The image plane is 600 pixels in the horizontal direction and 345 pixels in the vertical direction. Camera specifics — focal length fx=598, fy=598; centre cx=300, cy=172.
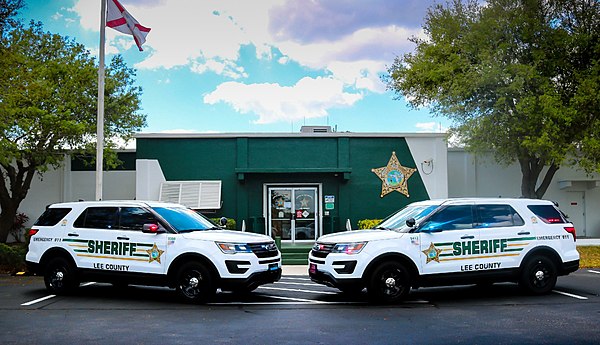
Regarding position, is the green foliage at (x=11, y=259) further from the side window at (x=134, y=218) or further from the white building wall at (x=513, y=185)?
the white building wall at (x=513, y=185)

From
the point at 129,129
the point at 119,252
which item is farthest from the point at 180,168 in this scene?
the point at 119,252

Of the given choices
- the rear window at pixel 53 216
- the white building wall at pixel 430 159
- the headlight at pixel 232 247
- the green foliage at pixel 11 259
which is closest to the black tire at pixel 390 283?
the headlight at pixel 232 247

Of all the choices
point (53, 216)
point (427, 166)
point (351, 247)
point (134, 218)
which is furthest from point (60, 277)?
point (427, 166)

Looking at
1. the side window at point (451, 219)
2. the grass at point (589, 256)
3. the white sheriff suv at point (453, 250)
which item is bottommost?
the grass at point (589, 256)

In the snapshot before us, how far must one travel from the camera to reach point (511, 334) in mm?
7973

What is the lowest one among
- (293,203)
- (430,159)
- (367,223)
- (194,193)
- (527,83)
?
(367,223)

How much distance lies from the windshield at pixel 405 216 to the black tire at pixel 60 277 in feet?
19.7

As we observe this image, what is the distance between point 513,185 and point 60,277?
19.6 m

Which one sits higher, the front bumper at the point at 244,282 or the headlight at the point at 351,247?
the headlight at the point at 351,247

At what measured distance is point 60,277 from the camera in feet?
37.7

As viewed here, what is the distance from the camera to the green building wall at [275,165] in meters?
22.4

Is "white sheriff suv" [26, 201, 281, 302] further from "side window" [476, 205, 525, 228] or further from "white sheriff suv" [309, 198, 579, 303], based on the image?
"side window" [476, 205, 525, 228]

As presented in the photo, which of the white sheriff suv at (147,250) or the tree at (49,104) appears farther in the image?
the tree at (49,104)

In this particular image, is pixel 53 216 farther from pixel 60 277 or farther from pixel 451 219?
pixel 451 219
